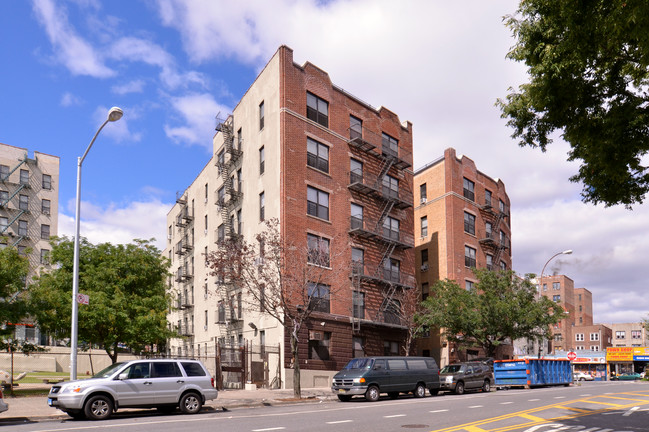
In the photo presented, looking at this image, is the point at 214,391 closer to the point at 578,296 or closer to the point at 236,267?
the point at 236,267

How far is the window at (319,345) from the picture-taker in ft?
116

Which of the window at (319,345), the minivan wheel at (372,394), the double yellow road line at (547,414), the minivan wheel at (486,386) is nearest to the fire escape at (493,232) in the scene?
the minivan wheel at (486,386)

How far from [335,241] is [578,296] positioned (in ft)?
331

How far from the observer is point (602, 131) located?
40.5 feet

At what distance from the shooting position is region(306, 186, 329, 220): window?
122 ft

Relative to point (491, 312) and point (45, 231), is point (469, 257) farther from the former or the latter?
point (45, 231)

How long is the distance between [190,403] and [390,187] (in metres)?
27.5

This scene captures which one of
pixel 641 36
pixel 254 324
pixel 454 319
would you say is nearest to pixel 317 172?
pixel 254 324

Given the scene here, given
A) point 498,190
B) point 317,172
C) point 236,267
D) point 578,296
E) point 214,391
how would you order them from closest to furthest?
point 214,391
point 236,267
point 317,172
point 498,190
point 578,296

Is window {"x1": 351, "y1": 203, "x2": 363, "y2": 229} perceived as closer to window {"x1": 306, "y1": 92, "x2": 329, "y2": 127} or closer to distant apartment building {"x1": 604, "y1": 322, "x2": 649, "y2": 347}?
window {"x1": 306, "y1": 92, "x2": 329, "y2": 127}

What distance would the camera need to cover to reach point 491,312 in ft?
136

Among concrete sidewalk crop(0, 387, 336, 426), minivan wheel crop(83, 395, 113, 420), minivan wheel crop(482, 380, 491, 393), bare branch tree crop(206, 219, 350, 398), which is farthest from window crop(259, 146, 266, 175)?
minivan wheel crop(83, 395, 113, 420)

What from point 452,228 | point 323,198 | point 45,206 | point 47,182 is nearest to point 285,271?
point 323,198

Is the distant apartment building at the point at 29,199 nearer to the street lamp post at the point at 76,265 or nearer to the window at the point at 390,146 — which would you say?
the window at the point at 390,146
